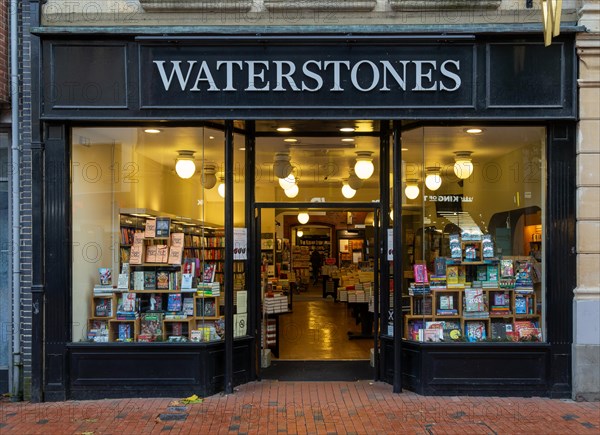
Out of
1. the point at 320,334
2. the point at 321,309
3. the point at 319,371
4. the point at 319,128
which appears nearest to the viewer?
the point at 319,128

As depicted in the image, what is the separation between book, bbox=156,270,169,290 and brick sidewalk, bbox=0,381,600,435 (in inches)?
57.1

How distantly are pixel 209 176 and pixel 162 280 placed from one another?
152 cm

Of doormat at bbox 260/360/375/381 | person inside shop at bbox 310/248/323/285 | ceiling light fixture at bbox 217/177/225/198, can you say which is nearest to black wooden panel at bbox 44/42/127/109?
ceiling light fixture at bbox 217/177/225/198

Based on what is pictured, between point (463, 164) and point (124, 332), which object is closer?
point (124, 332)

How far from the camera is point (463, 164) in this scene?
27.3 feet

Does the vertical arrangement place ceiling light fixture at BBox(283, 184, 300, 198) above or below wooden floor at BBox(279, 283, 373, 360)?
above

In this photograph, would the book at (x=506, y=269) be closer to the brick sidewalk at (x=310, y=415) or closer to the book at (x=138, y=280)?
the brick sidewalk at (x=310, y=415)

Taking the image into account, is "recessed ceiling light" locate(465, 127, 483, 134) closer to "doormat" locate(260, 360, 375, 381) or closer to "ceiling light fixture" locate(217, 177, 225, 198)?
"ceiling light fixture" locate(217, 177, 225, 198)

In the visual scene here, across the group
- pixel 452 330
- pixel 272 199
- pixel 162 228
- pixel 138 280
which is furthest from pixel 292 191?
pixel 452 330

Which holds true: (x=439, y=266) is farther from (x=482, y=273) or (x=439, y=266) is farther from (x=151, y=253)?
(x=151, y=253)

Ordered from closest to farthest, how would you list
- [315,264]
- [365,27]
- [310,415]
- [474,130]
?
1. [310,415]
2. [365,27]
3. [474,130]
4. [315,264]

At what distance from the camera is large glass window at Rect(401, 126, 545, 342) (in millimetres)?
8211

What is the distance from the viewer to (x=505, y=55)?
7.74 m

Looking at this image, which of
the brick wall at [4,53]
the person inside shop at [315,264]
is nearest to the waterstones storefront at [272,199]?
the brick wall at [4,53]
